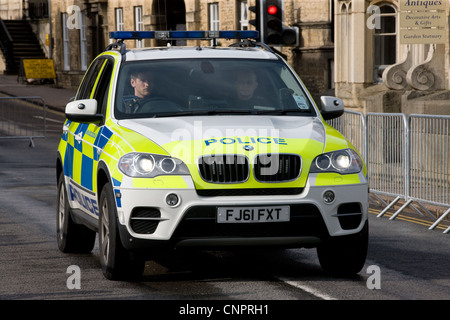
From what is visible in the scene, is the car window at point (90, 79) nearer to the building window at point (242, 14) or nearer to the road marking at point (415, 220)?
the road marking at point (415, 220)

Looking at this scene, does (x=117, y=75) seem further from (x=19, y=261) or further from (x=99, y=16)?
(x=99, y=16)

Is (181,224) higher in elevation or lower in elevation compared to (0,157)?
higher

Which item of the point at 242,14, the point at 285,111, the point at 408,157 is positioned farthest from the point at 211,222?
the point at 242,14

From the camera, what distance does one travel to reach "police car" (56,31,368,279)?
324 inches

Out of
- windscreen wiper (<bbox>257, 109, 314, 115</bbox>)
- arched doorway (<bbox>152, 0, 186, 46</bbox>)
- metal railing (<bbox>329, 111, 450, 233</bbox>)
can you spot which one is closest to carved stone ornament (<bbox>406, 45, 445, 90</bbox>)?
metal railing (<bbox>329, 111, 450, 233</bbox>)

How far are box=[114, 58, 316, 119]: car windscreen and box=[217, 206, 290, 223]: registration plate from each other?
3.75 feet

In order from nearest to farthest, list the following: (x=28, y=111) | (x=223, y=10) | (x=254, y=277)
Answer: (x=254, y=277)
(x=28, y=111)
(x=223, y=10)

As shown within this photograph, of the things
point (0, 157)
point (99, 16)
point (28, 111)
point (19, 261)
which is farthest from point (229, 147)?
point (99, 16)

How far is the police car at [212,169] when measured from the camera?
8.23 m

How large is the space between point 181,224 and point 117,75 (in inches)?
72.7

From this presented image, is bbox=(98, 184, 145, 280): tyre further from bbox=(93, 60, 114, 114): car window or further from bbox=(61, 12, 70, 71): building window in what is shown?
bbox=(61, 12, 70, 71): building window

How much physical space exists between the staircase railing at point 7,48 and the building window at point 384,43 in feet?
103

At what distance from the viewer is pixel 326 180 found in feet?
27.6

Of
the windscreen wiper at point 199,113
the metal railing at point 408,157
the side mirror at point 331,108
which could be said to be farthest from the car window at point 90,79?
the metal railing at point 408,157
